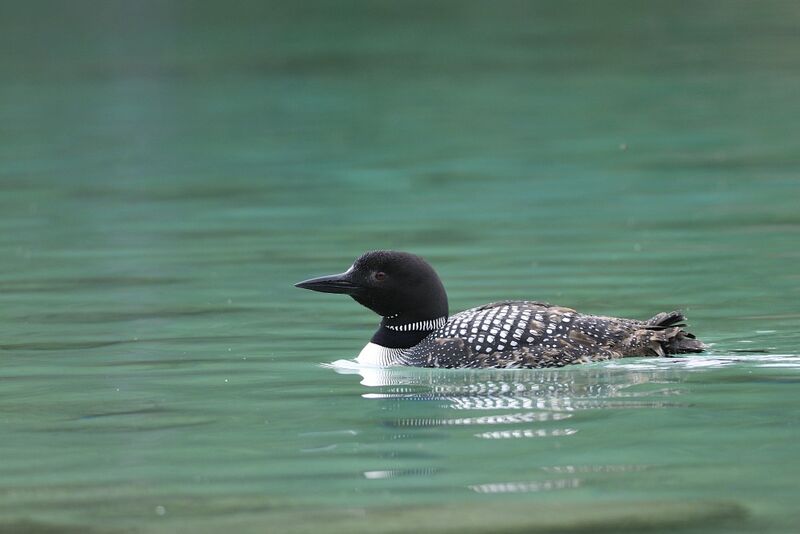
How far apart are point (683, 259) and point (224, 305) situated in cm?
322

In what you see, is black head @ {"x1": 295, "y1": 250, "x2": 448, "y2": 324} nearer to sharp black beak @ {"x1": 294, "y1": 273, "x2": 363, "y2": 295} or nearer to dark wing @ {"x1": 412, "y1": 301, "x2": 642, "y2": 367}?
sharp black beak @ {"x1": 294, "y1": 273, "x2": 363, "y2": 295}

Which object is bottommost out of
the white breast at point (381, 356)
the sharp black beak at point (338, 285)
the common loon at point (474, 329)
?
the white breast at point (381, 356)

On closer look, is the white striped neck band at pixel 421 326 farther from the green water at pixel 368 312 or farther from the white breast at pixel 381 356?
the green water at pixel 368 312

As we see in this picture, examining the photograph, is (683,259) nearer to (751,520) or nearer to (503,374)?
(503,374)

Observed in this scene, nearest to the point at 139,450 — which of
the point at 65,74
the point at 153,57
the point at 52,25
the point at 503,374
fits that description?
the point at 503,374

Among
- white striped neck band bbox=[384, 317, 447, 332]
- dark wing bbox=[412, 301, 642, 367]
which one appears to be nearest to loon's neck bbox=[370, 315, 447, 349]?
white striped neck band bbox=[384, 317, 447, 332]

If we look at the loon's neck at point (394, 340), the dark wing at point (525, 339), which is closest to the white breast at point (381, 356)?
the loon's neck at point (394, 340)

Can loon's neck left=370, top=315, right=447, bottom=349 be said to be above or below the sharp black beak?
below

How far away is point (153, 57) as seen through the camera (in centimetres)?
3478

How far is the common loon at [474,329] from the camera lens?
9.07m

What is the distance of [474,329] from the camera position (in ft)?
30.0

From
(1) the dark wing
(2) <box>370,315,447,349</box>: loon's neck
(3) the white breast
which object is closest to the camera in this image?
(1) the dark wing

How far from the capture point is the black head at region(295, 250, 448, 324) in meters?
9.42

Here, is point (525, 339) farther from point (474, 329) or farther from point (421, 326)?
point (421, 326)
